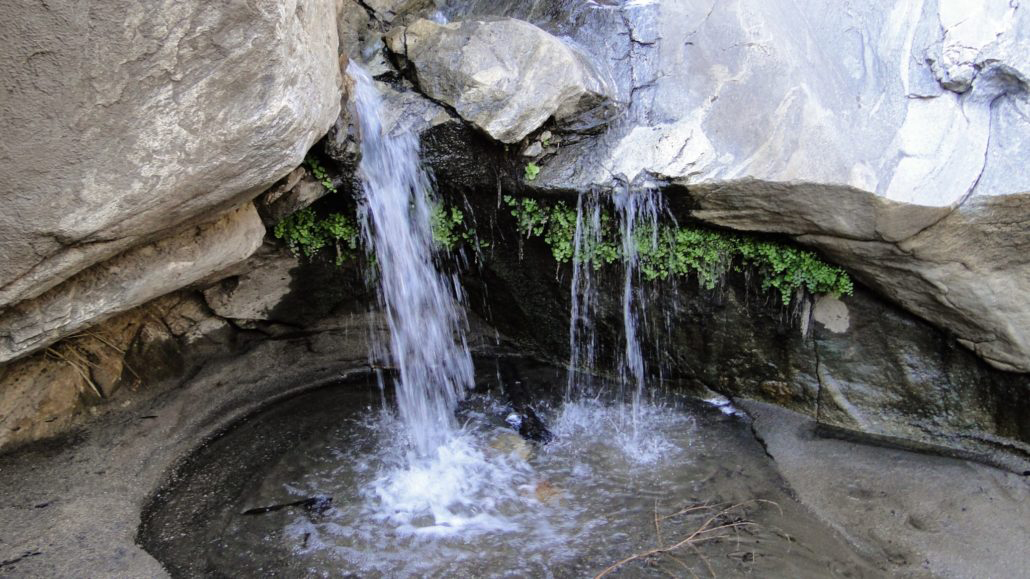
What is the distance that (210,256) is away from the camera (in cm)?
384

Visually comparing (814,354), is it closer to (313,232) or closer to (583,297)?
(583,297)

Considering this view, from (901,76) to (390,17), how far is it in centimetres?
323

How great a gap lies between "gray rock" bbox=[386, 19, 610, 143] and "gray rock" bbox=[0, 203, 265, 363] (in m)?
1.36

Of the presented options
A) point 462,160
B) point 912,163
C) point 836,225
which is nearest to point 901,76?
point 912,163

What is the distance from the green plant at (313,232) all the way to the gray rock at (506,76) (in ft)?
3.58

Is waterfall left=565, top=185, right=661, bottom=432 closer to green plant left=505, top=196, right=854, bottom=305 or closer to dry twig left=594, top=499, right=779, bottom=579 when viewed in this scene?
green plant left=505, top=196, right=854, bottom=305

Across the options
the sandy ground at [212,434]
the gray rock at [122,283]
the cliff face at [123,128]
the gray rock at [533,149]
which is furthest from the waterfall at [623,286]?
the gray rock at [122,283]

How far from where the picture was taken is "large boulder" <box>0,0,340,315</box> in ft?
8.82

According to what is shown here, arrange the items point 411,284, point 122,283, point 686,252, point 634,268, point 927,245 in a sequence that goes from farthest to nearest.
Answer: point 411,284
point 634,268
point 686,252
point 927,245
point 122,283

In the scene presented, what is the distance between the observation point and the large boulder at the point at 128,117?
2.69 meters

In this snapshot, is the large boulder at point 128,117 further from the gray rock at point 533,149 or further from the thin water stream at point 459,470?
the gray rock at point 533,149

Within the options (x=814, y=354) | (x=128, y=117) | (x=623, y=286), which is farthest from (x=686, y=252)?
(x=128, y=117)

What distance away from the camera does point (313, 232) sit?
4906 millimetres

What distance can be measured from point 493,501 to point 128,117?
8.51 feet
